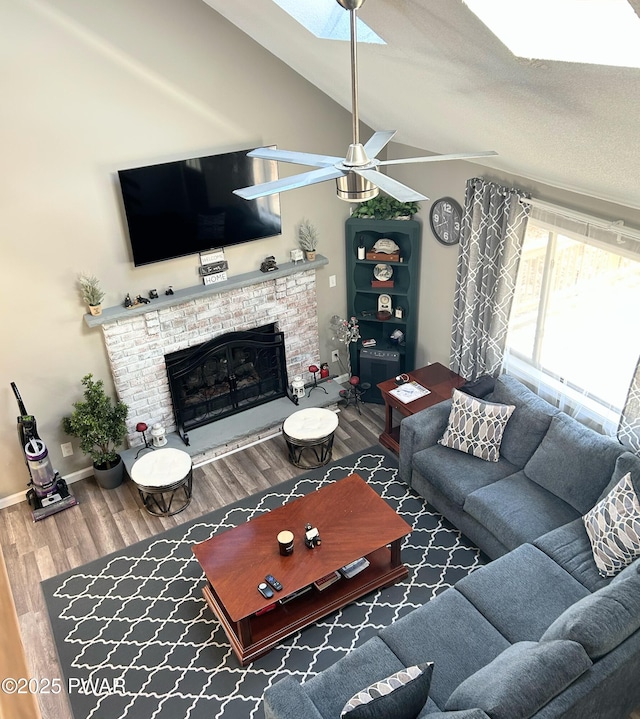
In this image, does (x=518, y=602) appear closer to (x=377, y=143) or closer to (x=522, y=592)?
(x=522, y=592)

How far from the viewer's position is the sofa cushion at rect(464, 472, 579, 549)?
4492 millimetres

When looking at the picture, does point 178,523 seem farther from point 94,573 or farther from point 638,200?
point 638,200

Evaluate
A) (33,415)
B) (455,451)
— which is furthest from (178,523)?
(455,451)

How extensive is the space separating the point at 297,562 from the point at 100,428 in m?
2.10

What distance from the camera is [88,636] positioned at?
4520mm

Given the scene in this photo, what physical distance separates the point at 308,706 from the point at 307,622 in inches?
42.7

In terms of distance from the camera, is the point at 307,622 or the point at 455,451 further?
the point at 455,451

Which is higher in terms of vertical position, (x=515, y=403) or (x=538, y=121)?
(x=538, y=121)

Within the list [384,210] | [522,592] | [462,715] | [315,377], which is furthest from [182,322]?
[462,715]

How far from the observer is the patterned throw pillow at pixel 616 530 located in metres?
3.96

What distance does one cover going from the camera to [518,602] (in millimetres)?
3936

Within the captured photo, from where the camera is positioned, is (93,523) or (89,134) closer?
(89,134)

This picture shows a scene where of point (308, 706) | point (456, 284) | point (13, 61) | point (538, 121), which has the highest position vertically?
point (13, 61)

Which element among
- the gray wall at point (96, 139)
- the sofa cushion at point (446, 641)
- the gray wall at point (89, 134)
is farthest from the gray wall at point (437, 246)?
the sofa cushion at point (446, 641)
